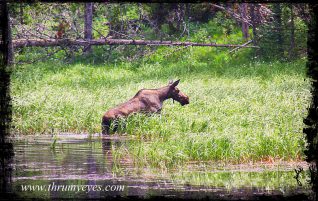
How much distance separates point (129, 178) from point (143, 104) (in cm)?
578

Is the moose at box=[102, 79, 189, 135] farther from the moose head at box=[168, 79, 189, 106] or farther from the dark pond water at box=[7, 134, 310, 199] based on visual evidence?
the dark pond water at box=[7, 134, 310, 199]

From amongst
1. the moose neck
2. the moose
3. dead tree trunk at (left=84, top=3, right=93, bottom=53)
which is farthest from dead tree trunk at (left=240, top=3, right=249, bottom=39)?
the moose neck

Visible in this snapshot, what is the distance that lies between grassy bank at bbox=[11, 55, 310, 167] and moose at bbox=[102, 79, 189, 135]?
30 centimetres

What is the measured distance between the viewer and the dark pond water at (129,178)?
28.5ft

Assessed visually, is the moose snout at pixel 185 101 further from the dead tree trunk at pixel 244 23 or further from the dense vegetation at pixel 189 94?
the dead tree trunk at pixel 244 23

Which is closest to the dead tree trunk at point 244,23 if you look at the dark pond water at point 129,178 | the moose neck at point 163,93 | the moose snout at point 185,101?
the moose snout at point 185,101

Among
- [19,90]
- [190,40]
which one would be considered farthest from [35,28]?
[19,90]

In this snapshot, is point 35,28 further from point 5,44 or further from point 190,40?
point 5,44

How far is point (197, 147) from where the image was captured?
37.2 ft

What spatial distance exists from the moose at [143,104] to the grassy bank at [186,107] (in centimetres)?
30

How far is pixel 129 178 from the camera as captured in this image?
9.78 meters

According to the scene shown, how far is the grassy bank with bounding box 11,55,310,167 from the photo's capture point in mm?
11328

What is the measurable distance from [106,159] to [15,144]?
97.8 inches

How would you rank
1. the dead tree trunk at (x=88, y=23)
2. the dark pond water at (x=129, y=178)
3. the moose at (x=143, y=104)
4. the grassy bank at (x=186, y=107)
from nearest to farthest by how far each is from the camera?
the dark pond water at (x=129, y=178)
the grassy bank at (x=186, y=107)
the moose at (x=143, y=104)
the dead tree trunk at (x=88, y=23)
